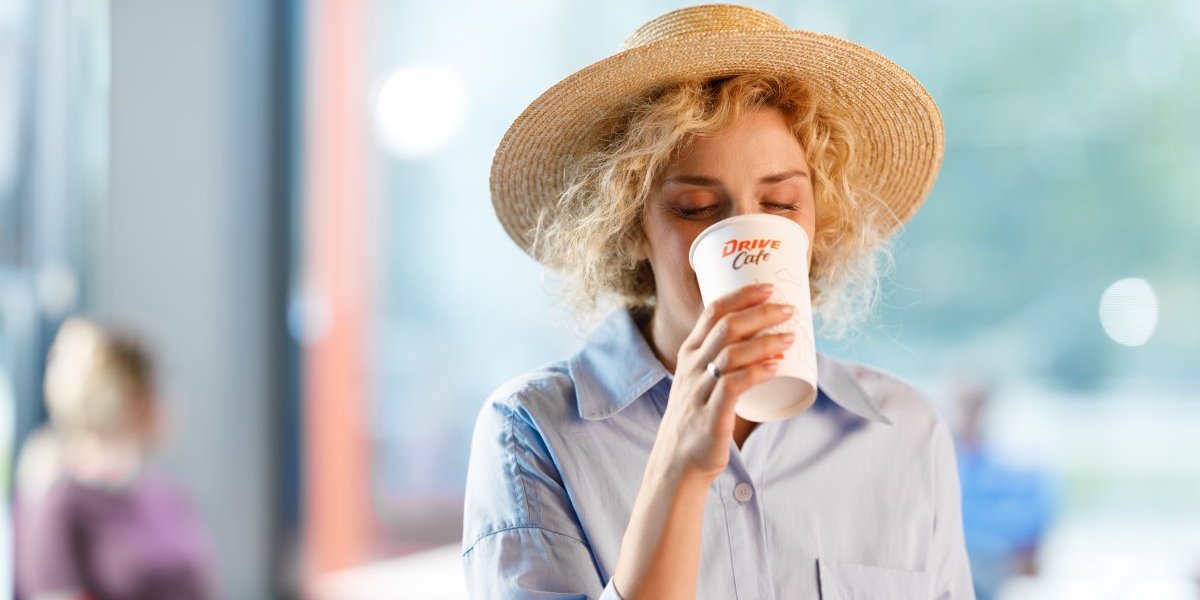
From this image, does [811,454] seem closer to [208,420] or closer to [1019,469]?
[1019,469]

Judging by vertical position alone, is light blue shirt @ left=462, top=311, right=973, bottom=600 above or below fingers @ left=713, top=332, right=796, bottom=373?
below

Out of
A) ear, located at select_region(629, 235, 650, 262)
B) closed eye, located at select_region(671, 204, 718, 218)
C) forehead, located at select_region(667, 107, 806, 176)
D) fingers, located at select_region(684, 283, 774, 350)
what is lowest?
fingers, located at select_region(684, 283, 774, 350)

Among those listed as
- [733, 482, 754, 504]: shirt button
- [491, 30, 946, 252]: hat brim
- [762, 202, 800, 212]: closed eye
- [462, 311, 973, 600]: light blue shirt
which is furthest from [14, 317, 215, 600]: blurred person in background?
[762, 202, 800, 212]: closed eye

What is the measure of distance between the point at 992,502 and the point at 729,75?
7.71 feet

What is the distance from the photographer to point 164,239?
141 inches

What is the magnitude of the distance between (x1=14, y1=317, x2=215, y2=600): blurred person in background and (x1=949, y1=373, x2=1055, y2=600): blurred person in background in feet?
6.74

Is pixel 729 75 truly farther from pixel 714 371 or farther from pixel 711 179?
pixel 714 371

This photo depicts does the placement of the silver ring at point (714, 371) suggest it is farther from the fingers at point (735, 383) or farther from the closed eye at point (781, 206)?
the closed eye at point (781, 206)

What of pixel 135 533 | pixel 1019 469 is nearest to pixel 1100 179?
pixel 1019 469

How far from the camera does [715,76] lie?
116 cm

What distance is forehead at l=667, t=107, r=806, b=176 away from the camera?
1069mm

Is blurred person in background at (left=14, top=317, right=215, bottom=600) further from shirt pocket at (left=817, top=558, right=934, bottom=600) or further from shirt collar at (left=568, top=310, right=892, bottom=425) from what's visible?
shirt pocket at (left=817, top=558, right=934, bottom=600)

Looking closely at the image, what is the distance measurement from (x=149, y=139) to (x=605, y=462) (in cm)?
288

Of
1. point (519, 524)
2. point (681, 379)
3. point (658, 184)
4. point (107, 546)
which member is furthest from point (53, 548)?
point (681, 379)
